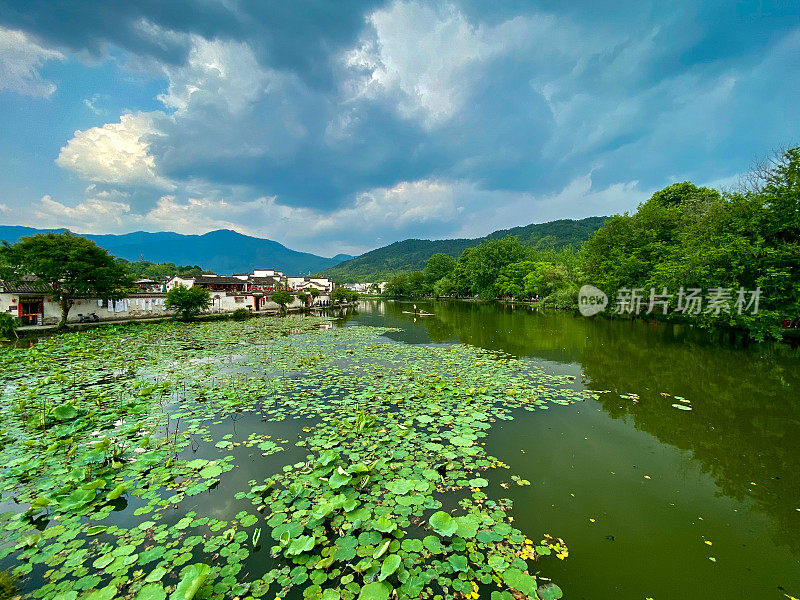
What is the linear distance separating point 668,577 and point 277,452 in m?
5.03

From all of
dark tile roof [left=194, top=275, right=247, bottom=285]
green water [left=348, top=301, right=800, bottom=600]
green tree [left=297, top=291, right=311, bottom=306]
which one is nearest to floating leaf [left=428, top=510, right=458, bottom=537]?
green water [left=348, top=301, right=800, bottom=600]

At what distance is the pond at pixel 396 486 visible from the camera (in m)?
2.84

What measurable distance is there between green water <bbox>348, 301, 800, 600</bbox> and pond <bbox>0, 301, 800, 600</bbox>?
0.03 metres

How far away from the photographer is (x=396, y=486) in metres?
3.96

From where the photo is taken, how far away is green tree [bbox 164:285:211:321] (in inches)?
918

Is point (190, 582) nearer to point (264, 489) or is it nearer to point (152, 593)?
point (152, 593)

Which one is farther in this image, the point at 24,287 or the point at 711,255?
the point at 24,287

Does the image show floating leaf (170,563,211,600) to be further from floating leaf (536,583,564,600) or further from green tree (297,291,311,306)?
green tree (297,291,311,306)

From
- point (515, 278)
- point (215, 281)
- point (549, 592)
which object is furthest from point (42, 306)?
point (515, 278)

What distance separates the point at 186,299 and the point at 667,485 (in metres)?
28.1

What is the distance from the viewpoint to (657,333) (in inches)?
739

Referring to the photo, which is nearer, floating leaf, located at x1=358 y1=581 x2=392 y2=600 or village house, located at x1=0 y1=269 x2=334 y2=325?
floating leaf, located at x1=358 y1=581 x2=392 y2=600

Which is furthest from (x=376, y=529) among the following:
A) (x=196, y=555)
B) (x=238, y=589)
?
(x=196, y=555)

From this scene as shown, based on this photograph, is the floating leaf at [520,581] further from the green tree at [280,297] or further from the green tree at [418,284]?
the green tree at [418,284]
